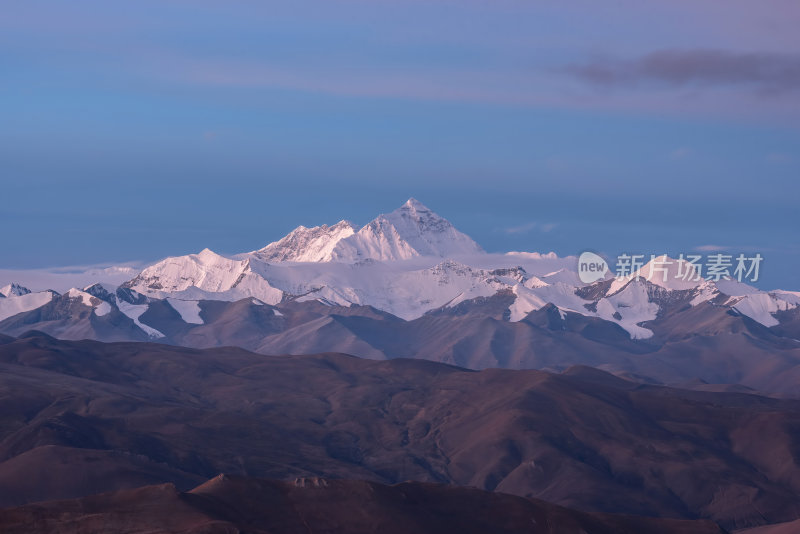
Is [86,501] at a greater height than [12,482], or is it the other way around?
[86,501]

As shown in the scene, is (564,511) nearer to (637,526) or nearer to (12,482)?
(637,526)

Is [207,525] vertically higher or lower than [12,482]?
higher

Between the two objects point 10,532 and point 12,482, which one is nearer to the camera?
point 10,532

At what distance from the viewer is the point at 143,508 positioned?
433 ft

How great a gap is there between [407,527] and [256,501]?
629 inches

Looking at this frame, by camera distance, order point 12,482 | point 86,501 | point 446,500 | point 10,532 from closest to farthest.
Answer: point 10,532 < point 86,501 < point 446,500 < point 12,482

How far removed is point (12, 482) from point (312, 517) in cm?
6147

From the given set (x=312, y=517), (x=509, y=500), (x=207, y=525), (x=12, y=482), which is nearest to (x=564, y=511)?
(x=509, y=500)

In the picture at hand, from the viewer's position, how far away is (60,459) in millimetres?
195750

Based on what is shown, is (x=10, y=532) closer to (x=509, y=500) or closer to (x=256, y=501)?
(x=256, y=501)

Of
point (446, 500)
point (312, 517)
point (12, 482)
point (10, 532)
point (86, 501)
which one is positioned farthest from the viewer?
point (12, 482)

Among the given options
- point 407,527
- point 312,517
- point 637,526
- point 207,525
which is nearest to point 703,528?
point 637,526

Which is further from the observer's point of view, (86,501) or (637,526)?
(637,526)

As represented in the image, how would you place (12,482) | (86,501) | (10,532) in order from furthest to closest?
(12,482) → (86,501) → (10,532)
